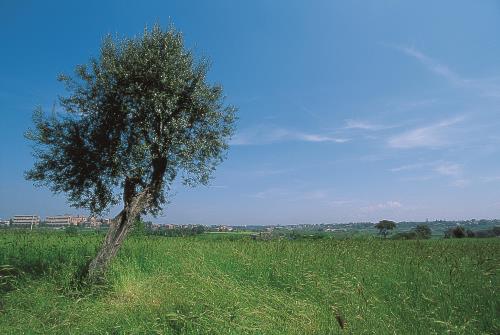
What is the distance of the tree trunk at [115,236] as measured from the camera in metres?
12.8

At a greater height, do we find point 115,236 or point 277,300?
point 115,236

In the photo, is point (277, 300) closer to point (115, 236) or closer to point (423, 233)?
point (115, 236)

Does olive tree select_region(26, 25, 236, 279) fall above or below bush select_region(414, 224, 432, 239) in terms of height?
above

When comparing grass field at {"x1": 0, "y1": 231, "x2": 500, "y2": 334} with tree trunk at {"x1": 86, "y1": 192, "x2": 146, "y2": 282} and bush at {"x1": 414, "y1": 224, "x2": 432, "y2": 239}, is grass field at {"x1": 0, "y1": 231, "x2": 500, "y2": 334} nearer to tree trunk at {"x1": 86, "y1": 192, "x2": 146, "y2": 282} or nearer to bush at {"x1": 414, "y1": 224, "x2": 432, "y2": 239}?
tree trunk at {"x1": 86, "y1": 192, "x2": 146, "y2": 282}

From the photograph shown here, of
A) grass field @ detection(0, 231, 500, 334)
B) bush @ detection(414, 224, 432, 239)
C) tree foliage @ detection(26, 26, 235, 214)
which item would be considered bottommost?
bush @ detection(414, 224, 432, 239)

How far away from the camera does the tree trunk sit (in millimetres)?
12834

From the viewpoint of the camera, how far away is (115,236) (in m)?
13.9

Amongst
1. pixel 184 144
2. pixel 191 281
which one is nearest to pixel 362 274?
pixel 191 281

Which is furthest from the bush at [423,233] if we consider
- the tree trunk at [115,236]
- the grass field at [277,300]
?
the tree trunk at [115,236]

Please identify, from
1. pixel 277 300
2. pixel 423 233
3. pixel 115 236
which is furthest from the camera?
pixel 423 233

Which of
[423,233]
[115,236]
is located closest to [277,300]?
[115,236]

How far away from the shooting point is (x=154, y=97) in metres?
14.9

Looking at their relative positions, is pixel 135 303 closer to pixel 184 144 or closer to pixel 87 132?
pixel 184 144

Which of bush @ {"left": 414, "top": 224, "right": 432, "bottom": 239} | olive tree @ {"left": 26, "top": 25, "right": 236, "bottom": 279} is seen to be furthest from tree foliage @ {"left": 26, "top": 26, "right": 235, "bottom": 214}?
bush @ {"left": 414, "top": 224, "right": 432, "bottom": 239}
